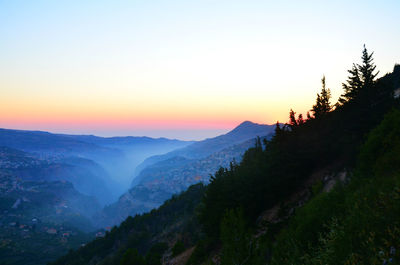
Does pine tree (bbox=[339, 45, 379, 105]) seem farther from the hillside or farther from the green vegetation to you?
the green vegetation

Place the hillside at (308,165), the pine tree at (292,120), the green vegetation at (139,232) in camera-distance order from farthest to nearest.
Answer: the green vegetation at (139,232), the pine tree at (292,120), the hillside at (308,165)

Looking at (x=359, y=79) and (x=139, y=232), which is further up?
(x=359, y=79)

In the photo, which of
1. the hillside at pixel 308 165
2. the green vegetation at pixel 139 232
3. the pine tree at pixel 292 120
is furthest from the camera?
the green vegetation at pixel 139 232

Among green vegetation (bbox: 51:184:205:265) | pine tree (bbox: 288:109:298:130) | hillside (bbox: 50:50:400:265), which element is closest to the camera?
hillside (bbox: 50:50:400:265)

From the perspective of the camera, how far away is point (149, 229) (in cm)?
7544

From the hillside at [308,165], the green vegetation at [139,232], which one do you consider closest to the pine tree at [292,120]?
the hillside at [308,165]

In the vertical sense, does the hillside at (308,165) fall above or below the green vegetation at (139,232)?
above

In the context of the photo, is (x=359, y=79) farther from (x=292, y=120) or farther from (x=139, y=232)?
(x=139, y=232)

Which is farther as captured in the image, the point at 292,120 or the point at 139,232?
the point at 139,232

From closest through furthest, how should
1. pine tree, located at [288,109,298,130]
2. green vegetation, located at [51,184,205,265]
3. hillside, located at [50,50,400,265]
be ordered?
hillside, located at [50,50,400,265]
pine tree, located at [288,109,298,130]
green vegetation, located at [51,184,205,265]

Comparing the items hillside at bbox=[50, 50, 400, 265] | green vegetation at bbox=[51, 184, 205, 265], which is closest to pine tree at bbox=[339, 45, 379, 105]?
hillside at bbox=[50, 50, 400, 265]

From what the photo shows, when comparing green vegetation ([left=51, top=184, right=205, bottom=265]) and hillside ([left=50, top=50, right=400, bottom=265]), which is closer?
hillside ([left=50, top=50, right=400, bottom=265])

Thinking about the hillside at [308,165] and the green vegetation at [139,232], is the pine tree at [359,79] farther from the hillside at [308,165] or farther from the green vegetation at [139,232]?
the green vegetation at [139,232]

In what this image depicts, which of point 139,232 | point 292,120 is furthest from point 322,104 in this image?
point 139,232
